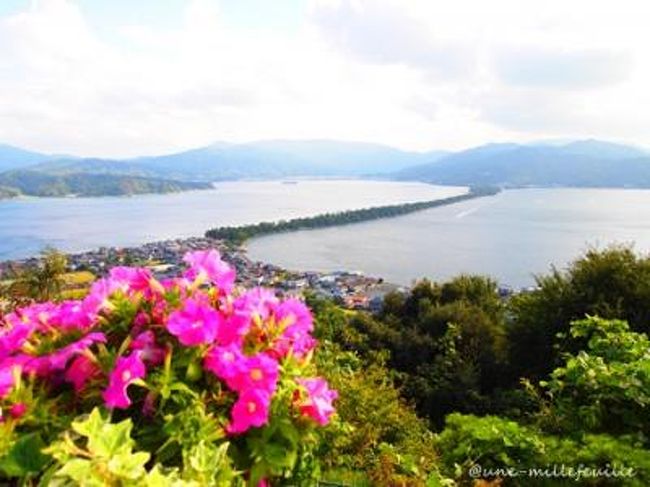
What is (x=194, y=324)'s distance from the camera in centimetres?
140

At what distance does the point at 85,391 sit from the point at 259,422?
0.38 meters

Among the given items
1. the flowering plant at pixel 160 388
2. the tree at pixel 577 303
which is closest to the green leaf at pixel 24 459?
the flowering plant at pixel 160 388

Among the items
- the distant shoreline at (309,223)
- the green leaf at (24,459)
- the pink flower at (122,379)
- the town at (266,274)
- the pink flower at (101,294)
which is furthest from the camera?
the distant shoreline at (309,223)

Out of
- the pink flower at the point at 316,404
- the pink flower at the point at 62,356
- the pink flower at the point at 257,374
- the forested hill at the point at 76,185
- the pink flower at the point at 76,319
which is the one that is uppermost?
the pink flower at the point at 76,319

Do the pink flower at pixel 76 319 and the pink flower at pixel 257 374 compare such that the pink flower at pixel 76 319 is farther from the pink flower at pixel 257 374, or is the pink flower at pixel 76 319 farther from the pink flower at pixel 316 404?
the pink flower at pixel 316 404

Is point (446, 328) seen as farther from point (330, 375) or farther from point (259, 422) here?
point (259, 422)

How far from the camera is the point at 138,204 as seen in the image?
4715 inches

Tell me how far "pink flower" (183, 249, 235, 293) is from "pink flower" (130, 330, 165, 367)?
28 centimetres

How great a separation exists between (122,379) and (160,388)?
0.08 metres

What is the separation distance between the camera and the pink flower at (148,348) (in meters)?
1.41

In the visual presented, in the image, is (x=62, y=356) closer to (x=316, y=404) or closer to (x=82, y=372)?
(x=82, y=372)

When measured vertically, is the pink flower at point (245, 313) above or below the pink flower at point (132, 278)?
below

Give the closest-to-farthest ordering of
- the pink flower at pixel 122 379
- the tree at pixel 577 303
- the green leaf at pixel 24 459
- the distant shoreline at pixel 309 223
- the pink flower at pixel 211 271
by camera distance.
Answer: the green leaf at pixel 24 459
the pink flower at pixel 122 379
the pink flower at pixel 211 271
the tree at pixel 577 303
the distant shoreline at pixel 309 223

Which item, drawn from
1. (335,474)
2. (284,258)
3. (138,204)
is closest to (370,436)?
(335,474)
